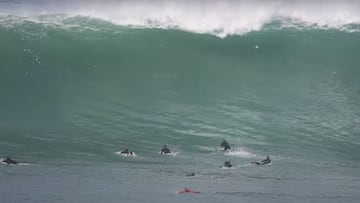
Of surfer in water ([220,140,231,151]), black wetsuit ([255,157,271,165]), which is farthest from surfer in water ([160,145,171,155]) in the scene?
black wetsuit ([255,157,271,165])

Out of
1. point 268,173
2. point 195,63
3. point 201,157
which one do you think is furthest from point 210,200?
point 195,63

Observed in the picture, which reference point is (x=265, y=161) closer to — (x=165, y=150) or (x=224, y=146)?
(x=224, y=146)

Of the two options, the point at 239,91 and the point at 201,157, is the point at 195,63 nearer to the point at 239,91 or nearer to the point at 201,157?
the point at 239,91

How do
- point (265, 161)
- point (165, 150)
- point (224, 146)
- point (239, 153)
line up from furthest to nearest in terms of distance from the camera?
point (224, 146), point (239, 153), point (165, 150), point (265, 161)

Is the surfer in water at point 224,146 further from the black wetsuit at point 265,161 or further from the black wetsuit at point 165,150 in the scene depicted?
the black wetsuit at point 165,150

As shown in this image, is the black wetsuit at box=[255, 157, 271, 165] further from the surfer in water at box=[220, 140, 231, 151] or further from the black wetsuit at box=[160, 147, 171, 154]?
the black wetsuit at box=[160, 147, 171, 154]

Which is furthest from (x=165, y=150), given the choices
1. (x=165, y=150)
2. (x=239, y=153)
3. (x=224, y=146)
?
(x=239, y=153)

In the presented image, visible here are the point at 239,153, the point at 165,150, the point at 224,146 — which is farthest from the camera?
the point at 224,146

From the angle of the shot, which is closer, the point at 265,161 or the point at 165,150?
the point at 265,161

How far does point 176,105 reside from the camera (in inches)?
1038

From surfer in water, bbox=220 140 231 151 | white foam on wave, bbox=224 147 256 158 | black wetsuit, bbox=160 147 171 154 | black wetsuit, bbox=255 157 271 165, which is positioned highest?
surfer in water, bbox=220 140 231 151

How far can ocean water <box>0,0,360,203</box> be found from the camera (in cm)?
1772

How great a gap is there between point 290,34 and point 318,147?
1187 centimetres

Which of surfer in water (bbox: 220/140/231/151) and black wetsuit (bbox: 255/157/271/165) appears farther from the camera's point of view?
surfer in water (bbox: 220/140/231/151)
